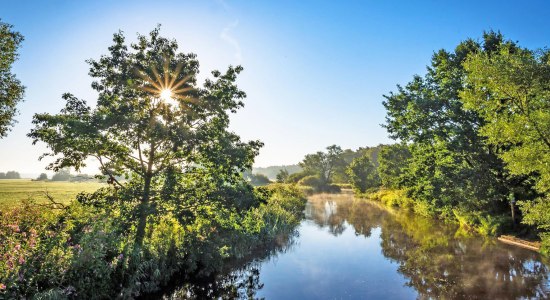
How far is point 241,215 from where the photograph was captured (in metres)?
11.5

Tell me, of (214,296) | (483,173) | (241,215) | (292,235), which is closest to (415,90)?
(483,173)

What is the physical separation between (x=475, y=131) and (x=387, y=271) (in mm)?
13422

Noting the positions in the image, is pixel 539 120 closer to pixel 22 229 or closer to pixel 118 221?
pixel 118 221

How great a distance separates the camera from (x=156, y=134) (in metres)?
10.2

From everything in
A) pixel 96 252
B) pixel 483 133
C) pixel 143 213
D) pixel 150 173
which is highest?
pixel 483 133

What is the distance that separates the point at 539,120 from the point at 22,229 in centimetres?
2087

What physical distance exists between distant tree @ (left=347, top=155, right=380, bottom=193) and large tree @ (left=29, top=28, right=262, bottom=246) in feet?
182

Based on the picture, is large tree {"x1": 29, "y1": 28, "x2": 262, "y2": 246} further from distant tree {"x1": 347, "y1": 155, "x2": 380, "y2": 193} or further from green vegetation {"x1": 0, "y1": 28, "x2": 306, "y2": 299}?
distant tree {"x1": 347, "y1": 155, "x2": 380, "y2": 193}

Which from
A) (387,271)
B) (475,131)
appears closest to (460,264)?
(387,271)

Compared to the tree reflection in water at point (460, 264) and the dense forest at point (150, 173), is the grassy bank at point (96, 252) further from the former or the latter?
the tree reflection in water at point (460, 264)

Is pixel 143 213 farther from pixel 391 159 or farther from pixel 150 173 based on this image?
pixel 391 159

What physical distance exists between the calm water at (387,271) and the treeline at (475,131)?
2487mm

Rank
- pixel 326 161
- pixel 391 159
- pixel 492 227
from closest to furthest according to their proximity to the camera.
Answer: pixel 492 227 < pixel 391 159 < pixel 326 161

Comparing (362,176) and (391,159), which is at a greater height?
(391,159)
